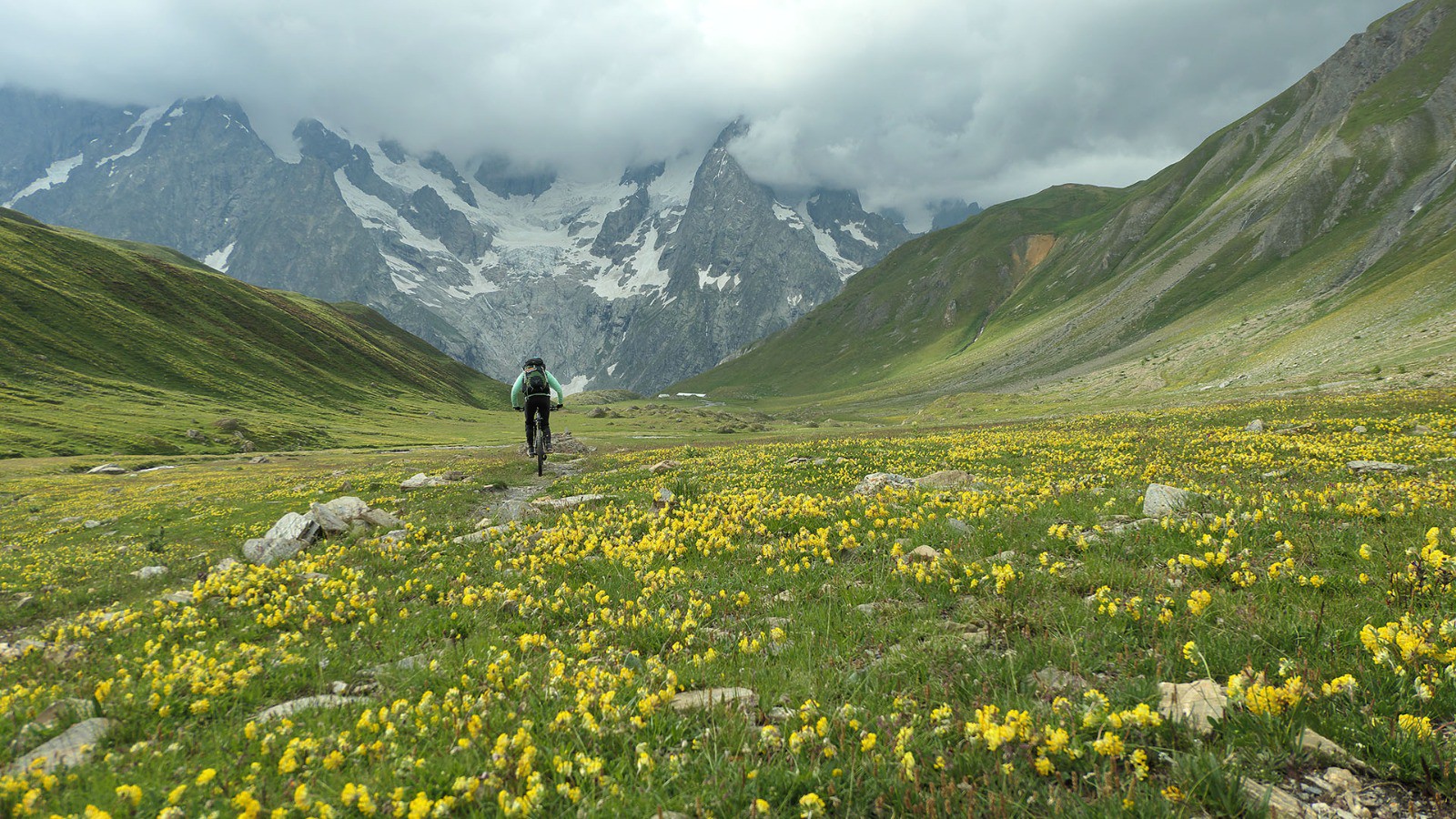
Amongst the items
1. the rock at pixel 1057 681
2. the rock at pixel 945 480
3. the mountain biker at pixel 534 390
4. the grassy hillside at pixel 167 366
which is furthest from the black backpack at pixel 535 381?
the grassy hillside at pixel 167 366

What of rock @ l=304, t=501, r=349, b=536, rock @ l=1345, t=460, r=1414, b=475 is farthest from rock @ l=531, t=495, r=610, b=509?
rock @ l=1345, t=460, r=1414, b=475

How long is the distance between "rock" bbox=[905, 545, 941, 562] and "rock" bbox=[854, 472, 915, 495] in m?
4.70

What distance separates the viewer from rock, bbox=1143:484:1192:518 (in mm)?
9438

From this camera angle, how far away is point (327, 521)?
13.6 meters

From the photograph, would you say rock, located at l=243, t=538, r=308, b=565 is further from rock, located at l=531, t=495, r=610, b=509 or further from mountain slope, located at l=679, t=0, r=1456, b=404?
mountain slope, located at l=679, t=0, r=1456, b=404

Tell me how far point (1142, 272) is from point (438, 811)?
19272 centimetres

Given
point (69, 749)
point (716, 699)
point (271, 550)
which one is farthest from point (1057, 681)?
point (271, 550)

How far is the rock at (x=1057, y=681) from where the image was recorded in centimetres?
475

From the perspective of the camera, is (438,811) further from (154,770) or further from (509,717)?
(154,770)

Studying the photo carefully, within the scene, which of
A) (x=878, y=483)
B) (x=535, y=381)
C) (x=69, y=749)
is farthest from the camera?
(x=535, y=381)

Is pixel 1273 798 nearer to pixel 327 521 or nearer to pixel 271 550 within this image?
pixel 271 550

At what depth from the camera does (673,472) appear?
21.5m

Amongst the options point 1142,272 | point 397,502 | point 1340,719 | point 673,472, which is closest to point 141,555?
point 397,502

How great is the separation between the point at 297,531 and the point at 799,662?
507 inches
